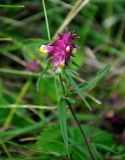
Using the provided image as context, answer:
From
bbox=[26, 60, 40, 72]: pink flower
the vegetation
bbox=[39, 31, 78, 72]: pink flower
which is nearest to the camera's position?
bbox=[39, 31, 78, 72]: pink flower

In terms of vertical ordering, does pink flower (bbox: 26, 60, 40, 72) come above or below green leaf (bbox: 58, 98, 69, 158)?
above

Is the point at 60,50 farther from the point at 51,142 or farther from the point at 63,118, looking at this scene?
the point at 51,142

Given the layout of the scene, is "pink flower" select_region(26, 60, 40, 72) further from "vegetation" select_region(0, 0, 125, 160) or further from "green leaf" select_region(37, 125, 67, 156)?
"green leaf" select_region(37, 125, 67, 156)

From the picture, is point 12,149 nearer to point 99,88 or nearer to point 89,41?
point 99,88

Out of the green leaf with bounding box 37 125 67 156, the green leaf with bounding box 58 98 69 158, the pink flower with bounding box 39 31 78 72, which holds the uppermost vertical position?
the pink flower with bounding box 39 31 78 72

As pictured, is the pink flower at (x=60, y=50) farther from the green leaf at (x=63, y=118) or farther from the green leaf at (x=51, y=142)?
the green leaf at (x=51, y=142)

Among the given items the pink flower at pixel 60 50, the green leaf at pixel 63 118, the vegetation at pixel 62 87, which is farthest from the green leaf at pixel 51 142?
the pink flower at pixel 60 50

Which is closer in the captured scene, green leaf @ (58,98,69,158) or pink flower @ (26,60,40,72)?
green leaf @ (58,98,69,158)

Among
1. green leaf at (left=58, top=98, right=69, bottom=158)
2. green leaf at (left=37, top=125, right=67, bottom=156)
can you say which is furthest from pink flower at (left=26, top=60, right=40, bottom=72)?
green leaf at (left=58, top=98, right=69, bottom=158)

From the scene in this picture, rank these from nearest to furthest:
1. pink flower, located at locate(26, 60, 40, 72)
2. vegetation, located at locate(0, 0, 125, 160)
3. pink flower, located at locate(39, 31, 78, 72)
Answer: pink flower, located at locate(39, 31, 78, 72)
vegetation, located at locate(0, 0, 125, 160)
pink flower, located at locate(26, 60, 40, 72)
